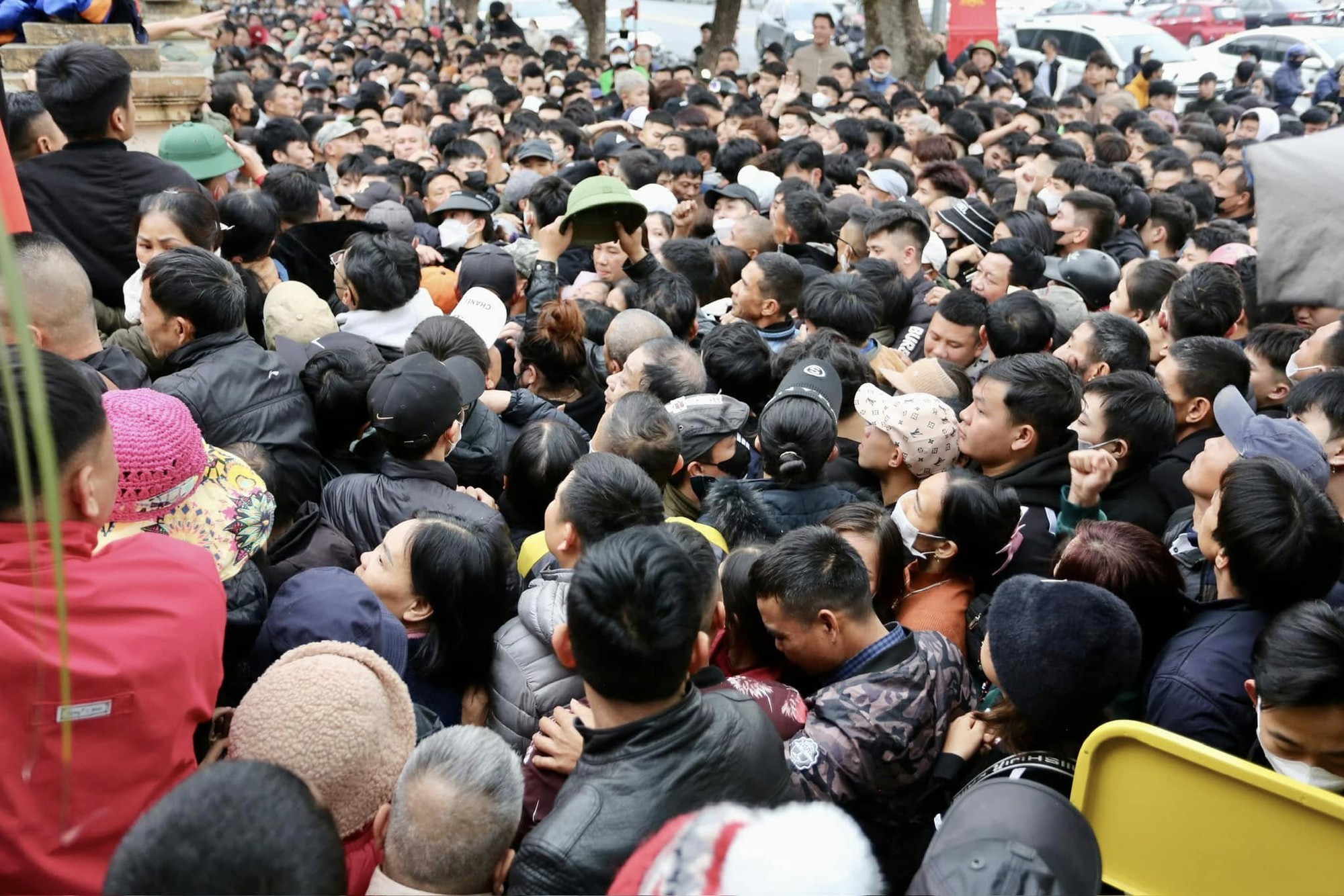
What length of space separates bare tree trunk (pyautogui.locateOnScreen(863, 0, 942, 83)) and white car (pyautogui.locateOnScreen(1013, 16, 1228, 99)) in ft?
11.5

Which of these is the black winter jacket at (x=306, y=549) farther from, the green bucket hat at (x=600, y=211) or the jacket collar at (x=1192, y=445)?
the jacket collar at (x=1192, y=445)

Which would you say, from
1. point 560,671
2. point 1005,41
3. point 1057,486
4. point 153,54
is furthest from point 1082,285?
point 1005,41

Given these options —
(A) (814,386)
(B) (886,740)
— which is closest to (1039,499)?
(A) (814,386)

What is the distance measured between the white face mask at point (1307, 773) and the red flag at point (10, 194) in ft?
10.2

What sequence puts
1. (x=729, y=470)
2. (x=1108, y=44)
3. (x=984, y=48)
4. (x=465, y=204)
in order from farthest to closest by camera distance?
1. (x=1108, y=44)
2. (x=984, y=48)
3. (x=465, y=204)
4. (x=729, y=470)

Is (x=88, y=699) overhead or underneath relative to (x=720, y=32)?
underneath

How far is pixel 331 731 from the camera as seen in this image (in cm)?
186

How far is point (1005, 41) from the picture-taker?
21.2 metres

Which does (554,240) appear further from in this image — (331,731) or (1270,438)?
(331,731)

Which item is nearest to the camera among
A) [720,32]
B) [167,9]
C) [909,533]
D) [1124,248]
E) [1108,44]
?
[909,533]

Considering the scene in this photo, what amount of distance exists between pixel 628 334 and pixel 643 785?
2.74 metres

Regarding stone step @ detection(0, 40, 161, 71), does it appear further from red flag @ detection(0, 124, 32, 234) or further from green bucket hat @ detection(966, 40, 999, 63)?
green bucket hat @ detection(966, 40, 999, 63)

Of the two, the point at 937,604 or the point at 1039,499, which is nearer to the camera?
the point at 937,604

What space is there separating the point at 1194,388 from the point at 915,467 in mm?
1017
